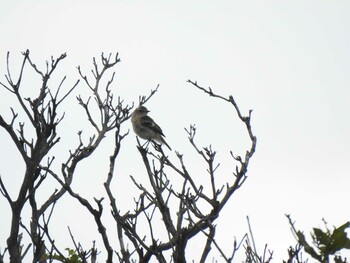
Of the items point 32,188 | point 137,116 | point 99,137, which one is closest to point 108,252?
point 32,188

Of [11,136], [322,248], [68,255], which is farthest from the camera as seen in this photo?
[11,136]

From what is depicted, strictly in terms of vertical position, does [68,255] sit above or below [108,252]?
above

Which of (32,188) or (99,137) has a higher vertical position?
(99,137)

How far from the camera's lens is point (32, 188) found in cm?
509

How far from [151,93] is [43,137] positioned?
6.70 metres

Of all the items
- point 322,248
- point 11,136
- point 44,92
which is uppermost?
point 44,92

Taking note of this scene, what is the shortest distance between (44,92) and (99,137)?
11.8ft

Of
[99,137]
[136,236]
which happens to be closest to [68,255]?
[136,236]

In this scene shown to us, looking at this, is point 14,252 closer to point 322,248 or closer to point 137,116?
point 322,248

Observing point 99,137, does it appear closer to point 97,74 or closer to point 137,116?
point 97,74

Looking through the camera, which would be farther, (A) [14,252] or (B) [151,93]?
(B) [151,93]

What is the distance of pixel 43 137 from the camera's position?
5371 mm

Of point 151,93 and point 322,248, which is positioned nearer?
point 322,248

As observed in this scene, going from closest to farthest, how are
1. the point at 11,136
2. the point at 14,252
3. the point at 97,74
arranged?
1. the point at 14,252
2. the point at 11,136
3. the point at 97,74
